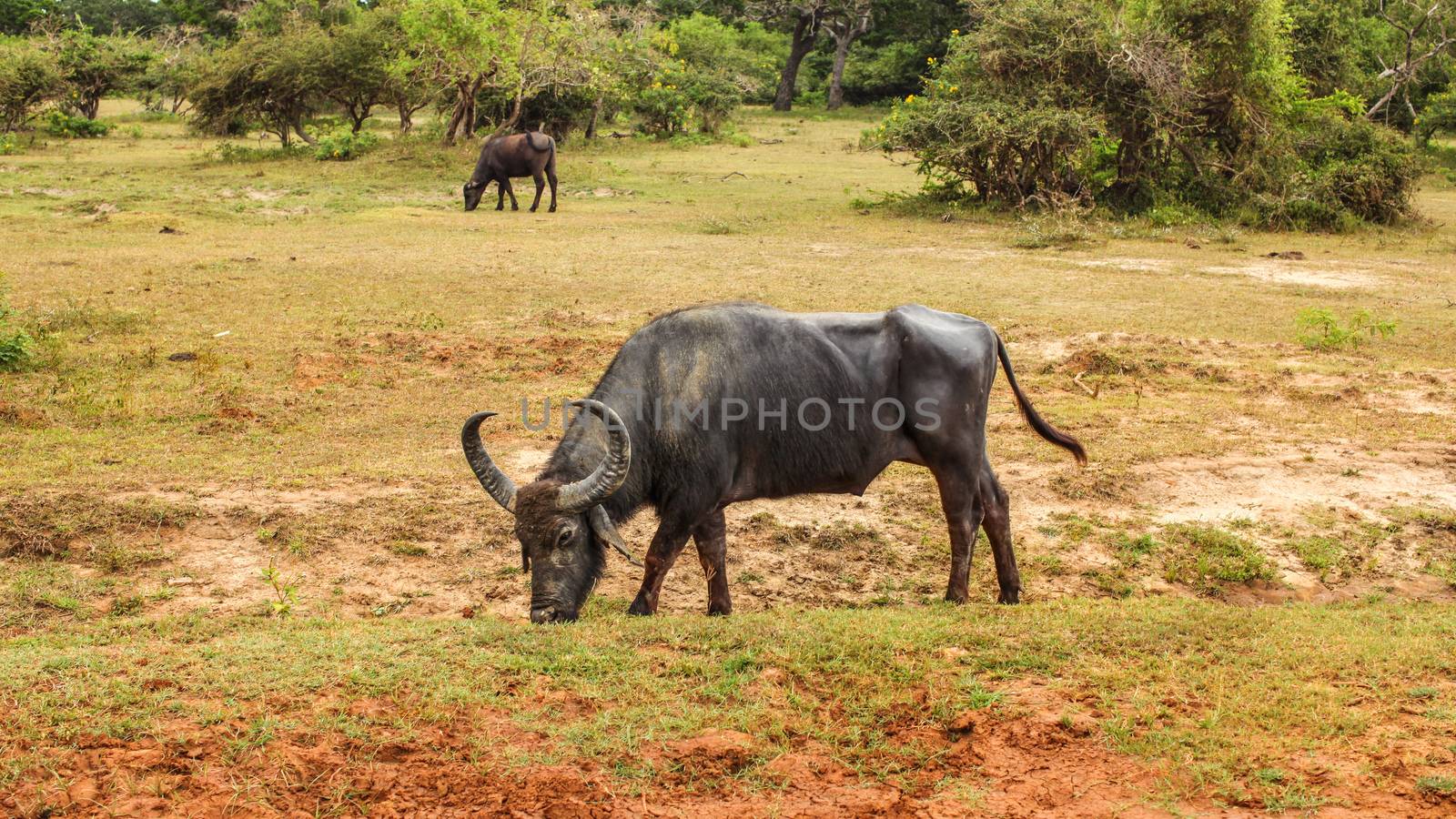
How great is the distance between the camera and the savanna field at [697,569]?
417 cm

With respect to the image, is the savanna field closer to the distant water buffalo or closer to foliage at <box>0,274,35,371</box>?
foliage at <box>0,274,35,371</box>

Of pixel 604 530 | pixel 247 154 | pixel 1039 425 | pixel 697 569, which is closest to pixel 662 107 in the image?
pixel 247 154

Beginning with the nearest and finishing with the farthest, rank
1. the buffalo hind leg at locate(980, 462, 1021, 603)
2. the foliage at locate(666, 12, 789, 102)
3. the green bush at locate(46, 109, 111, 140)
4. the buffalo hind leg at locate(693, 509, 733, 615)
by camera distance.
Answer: the buffalo hind leg at locate(693, 509, 733, 615), the buffalo hind leg at locate(980, 462, 1021, 603), the green bush at locate(46, 109, 111, 140), the foliage at locate(666, 12, 789, 102)

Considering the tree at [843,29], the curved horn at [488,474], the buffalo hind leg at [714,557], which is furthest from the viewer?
the tree at [843,29]

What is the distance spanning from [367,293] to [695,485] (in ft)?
29.5

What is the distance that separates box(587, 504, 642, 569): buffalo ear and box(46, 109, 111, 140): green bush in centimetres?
2891

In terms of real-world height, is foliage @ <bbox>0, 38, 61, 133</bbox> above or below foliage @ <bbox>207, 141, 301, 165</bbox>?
above

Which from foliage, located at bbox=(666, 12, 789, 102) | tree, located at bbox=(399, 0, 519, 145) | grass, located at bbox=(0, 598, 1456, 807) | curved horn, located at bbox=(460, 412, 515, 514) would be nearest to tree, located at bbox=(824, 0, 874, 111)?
foliage, located at bbox=(666, 12, 789, 102)

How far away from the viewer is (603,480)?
210 inches

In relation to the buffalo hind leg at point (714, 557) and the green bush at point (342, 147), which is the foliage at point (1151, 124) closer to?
the green bush at point (342, 147)

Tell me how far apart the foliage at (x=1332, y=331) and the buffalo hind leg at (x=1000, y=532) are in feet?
22.5

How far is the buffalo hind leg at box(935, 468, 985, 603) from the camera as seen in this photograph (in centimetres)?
620

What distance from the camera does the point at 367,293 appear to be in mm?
13711

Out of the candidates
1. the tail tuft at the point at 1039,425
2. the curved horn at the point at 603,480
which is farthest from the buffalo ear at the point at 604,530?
the tail tuft at the point at 1039,425
